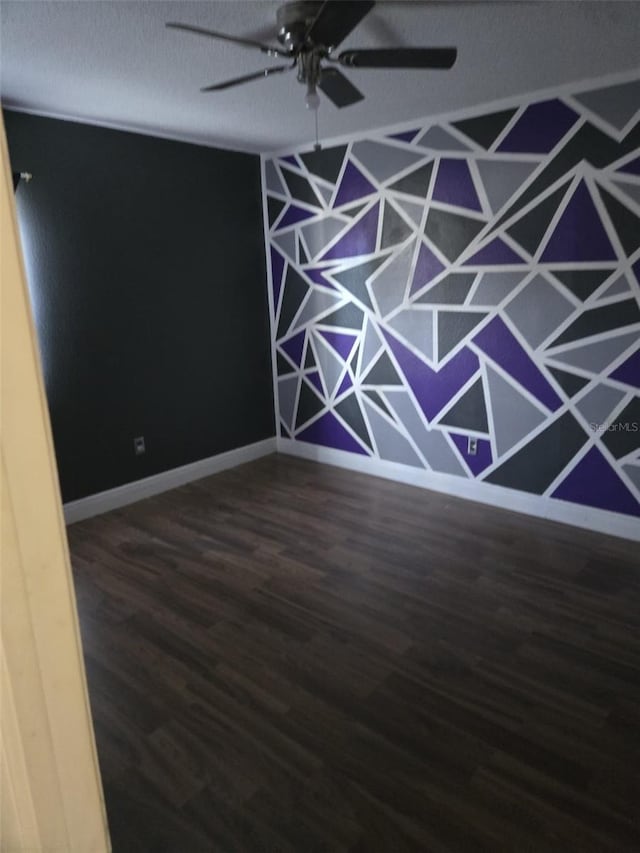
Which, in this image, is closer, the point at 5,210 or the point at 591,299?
the point at 5,210

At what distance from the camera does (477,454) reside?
382 cm

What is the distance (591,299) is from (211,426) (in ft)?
9.39

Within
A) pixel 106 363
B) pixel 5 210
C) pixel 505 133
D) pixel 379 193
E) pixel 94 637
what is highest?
pixel 505 133

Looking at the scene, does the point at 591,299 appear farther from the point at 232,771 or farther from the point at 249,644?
the point at 232,771

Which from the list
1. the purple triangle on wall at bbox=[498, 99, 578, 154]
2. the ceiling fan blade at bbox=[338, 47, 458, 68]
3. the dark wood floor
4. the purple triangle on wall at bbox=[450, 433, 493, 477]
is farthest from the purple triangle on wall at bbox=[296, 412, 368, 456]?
the ceiling fan blade at bbox=[338, 47, 458, 68]

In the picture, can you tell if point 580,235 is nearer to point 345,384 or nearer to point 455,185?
point 455,185

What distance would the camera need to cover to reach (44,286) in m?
3.42

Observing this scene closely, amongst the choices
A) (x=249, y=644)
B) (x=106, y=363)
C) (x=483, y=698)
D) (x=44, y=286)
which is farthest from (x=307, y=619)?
(x=44, y=286)

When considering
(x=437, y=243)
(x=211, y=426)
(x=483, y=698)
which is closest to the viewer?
(x=483, y=698)

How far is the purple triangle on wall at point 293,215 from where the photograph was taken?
4.36m

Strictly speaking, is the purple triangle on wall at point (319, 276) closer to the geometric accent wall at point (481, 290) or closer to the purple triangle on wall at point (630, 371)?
the geometric accent wall at point (481, 290)

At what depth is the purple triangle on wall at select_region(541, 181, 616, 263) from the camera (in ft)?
10.1

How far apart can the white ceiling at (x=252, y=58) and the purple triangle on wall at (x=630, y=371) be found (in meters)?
1.45

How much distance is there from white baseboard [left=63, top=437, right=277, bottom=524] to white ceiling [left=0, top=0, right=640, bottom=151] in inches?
94.3
